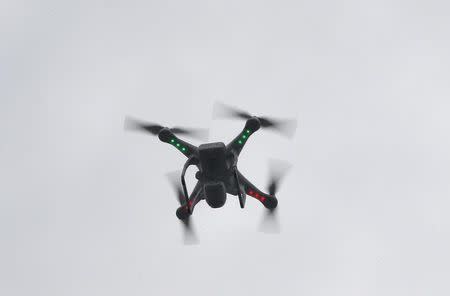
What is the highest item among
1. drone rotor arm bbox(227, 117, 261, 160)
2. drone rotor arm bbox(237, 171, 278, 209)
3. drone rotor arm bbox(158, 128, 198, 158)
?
drone rotor arm bbox(227, 117, 261, 160)

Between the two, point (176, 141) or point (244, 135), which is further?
point (176, 141)

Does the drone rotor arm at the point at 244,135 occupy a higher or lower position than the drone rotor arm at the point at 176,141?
higher

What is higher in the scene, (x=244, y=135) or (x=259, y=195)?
(x=244, y=135)

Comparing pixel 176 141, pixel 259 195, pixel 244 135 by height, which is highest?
pixel 244 135

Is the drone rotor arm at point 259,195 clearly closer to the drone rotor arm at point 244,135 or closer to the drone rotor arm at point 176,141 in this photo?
the drone rotor arm at point 244,135

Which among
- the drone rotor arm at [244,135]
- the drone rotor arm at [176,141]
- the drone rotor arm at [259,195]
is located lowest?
the drone rotor arm at [259,195]

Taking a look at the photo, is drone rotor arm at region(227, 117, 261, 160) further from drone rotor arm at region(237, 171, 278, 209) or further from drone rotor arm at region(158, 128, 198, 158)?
drone rotor arm at region(237, 171, 278, 209)

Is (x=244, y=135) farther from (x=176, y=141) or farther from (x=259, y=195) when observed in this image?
(x=259, y=195)

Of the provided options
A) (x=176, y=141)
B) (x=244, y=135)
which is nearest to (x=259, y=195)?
(x=244, y=135)
